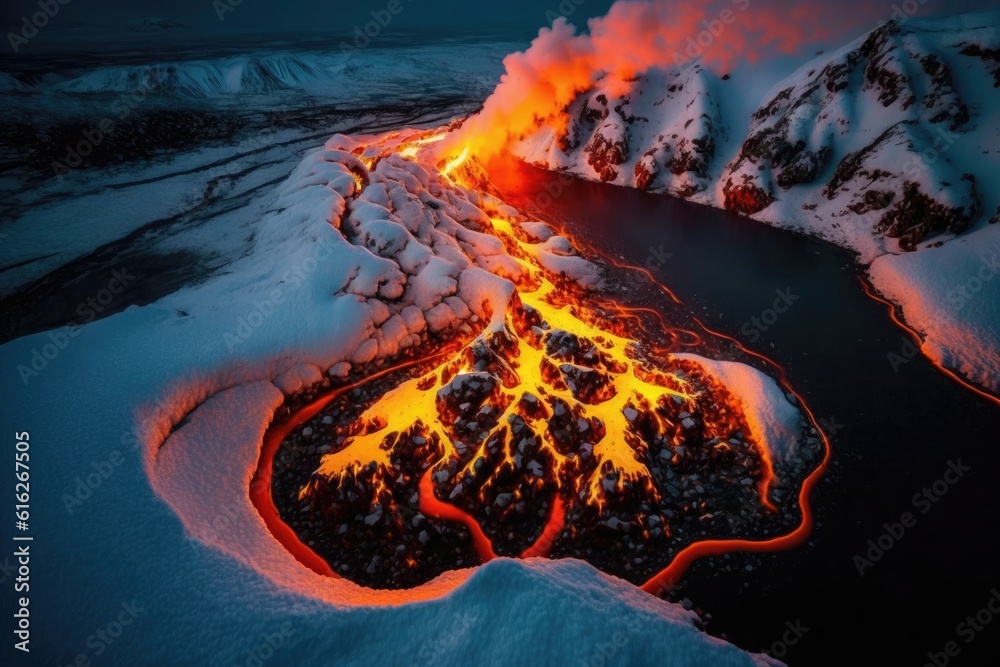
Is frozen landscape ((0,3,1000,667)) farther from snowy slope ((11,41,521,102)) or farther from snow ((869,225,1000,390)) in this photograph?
snowy slope ((11,41,521,102))

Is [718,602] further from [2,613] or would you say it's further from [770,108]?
[770,108]

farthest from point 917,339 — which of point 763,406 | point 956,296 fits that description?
point 763,406

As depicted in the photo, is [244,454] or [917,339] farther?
[917,339]

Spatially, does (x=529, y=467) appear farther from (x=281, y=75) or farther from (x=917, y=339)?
(x=281, y=75)

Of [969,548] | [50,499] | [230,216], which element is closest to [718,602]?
[969,548]

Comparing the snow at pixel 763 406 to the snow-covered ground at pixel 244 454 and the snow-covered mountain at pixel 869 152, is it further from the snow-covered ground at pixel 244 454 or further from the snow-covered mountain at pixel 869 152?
the snow-covered mountain at pixel 869 152

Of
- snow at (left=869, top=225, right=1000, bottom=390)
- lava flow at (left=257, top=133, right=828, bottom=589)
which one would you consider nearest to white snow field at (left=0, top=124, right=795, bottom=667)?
lava flow at (left=257, top=133, right=828, bottom=589)

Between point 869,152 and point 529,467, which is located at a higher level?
point 869,152
